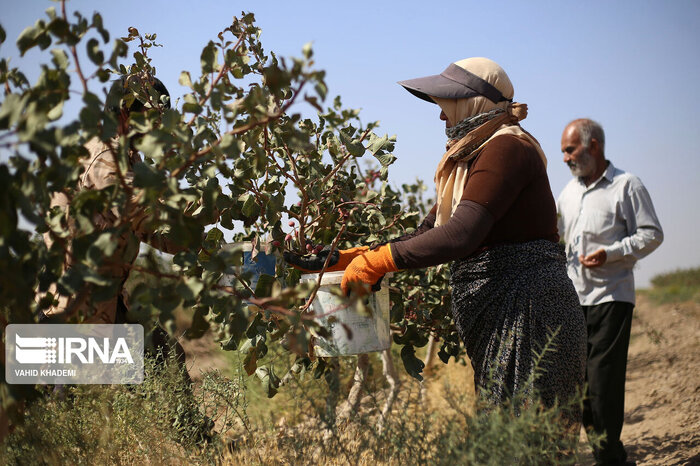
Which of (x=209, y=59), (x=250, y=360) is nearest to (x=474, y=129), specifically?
(x=209, y=59)

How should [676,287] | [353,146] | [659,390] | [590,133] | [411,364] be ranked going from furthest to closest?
[676,287], [659,390], [590,133], [411,364], [353,146]

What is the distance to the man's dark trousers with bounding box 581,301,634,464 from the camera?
11.8 ft

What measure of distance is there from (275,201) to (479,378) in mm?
930

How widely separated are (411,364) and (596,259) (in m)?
1.66

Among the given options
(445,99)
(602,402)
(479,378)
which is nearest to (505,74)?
(445,99)

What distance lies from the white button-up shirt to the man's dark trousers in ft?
0.27

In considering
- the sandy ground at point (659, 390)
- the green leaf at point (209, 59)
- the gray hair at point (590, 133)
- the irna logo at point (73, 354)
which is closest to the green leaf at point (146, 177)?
the green leaf at point (209, 59)

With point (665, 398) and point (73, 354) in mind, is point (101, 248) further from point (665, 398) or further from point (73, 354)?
point (665, 398)

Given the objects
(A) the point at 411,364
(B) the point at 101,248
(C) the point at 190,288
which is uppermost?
(B) the point at 101,248

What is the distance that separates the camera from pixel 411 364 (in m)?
2.55

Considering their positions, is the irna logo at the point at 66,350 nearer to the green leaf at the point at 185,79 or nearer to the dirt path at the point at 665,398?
the green leaf at the point at 185,79

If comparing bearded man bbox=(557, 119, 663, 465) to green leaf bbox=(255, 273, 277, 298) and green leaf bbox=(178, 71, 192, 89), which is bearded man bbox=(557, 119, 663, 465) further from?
green leaf bbox=(178, 71, 192, 89)

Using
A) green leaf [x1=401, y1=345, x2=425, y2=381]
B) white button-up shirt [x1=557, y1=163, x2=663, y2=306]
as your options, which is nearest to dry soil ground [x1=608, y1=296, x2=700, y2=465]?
white button-up shirt [x1=557, y1=163, x2=663, y2=306]

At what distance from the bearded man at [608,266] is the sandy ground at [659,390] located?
298 millimetres
